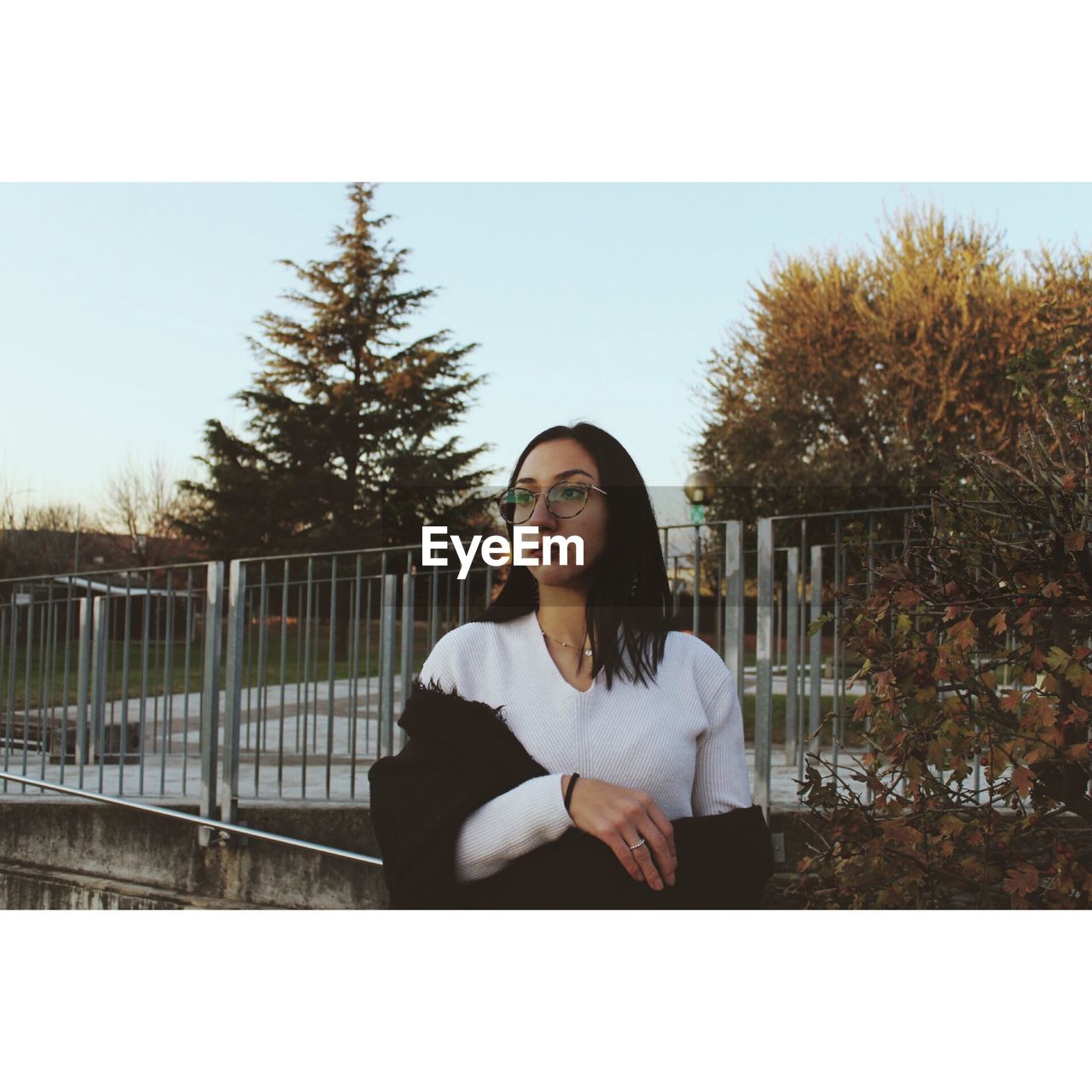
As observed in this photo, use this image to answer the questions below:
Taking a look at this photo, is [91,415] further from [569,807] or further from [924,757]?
[924,757]

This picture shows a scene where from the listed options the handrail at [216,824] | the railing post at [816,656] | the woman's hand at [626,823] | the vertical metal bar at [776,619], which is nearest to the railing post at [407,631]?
the handrail at [216,824]

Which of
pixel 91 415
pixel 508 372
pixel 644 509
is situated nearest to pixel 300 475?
pixel 91 415

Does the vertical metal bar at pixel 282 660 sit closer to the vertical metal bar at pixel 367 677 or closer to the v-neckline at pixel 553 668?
the vertical metal bar at pixel 367 677

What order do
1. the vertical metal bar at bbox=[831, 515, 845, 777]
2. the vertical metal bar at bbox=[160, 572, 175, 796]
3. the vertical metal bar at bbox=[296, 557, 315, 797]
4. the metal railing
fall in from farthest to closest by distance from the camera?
the vertical metal bar at bbox=[160, 572, 175, 796] < the vertical metal bar at bbox=[296, 557, 315, 797] < the metal railing < the vertical metal bar at bbox=[831, 515, 845, 777]

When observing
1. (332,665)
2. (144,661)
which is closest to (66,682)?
(144,661)

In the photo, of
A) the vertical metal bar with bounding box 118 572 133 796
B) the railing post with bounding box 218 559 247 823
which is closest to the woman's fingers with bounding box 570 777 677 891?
the railing post with bounding box 218 559 247 823

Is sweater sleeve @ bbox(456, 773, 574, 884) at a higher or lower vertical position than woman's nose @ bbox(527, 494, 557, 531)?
lower

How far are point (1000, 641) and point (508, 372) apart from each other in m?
1.56

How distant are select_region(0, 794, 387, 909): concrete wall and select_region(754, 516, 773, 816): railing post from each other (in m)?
1.33

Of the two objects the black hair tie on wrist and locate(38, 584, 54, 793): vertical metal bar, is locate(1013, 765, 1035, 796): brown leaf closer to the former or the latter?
the black hair tie on wrist

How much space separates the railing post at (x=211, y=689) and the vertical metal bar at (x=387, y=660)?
66 cm

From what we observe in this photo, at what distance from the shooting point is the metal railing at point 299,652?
367cm

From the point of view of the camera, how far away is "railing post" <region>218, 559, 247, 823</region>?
13.5 ft
